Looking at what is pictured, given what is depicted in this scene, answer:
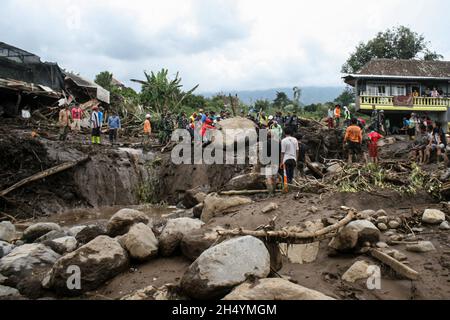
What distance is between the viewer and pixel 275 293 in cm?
390

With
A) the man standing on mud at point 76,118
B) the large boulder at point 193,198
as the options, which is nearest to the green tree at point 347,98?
the man standing on mud at point 76,118

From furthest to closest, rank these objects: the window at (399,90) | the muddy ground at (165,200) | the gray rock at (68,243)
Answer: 1. the window at (399,90)
2. the gray rock at (68,243)
3. the muddy ground at (165,200)

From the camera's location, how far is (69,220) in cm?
1075

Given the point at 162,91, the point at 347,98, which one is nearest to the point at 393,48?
the point at 347,98

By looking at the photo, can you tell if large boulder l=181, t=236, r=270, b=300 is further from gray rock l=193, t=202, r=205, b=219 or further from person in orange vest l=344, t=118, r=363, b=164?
person in orange vest l=344, t=118, r=363, b=164

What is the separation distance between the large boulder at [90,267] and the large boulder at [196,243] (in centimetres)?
84

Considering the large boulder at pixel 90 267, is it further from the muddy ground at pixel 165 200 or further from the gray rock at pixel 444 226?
the gray rock at pixel 444 226

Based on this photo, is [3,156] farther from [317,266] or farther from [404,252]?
[404,252]

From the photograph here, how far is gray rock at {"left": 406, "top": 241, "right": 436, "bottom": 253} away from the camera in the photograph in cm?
523

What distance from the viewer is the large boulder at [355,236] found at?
5.29 meters

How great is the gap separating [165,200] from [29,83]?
937 cm

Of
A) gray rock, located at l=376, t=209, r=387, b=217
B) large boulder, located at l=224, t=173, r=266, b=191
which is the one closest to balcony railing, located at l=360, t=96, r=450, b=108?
large boulder, located at l=224, t=173, r=266, b=191
